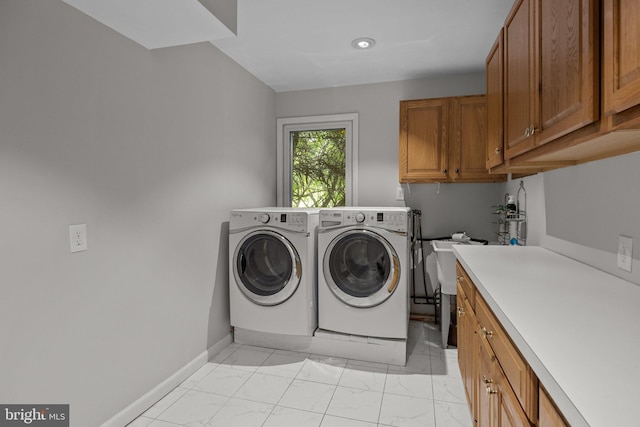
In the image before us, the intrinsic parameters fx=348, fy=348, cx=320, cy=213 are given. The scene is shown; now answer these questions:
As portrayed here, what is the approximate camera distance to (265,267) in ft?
9.07

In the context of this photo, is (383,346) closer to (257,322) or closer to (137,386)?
(257,322)

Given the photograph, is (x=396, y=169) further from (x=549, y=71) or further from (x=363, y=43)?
(x=549, y=71)

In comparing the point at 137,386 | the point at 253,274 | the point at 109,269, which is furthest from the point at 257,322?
the point at 109,269

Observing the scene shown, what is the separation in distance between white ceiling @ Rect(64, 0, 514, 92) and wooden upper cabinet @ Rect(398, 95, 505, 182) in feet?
1.18

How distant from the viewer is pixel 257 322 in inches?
106

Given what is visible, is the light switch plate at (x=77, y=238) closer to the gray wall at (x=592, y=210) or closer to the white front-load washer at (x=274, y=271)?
the white front-load washer at (x=274, y=271)

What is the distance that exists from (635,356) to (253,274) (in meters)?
2.35

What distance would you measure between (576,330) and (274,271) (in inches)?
84.4

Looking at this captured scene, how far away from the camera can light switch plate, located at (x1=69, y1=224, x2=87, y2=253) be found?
62.4 inches

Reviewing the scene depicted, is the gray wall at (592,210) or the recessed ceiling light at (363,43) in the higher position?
the recessed ceiling light at (363,43)

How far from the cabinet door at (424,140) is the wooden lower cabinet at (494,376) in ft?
4.64

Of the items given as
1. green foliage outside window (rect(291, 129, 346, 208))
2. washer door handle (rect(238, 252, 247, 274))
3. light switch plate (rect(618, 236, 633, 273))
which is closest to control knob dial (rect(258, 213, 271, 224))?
washer door handle (rect(238, 252, 247, 274))

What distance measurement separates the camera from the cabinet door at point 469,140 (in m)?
2.92

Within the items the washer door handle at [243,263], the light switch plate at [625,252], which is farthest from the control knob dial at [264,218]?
the light switch plate at [625,252]
